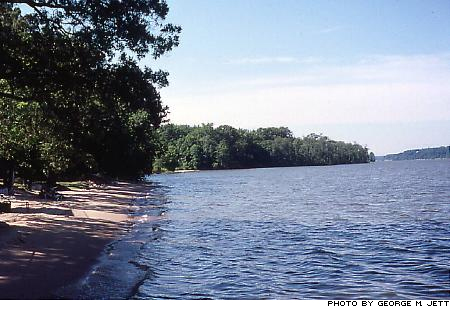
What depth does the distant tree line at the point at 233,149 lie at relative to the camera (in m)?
156

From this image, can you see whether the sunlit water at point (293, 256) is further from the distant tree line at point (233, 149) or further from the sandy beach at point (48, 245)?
the distant tree line at point (233, 149)

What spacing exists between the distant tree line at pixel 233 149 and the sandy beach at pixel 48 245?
113786 mm

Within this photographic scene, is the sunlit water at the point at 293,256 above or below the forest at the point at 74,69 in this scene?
below

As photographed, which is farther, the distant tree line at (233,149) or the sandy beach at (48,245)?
the distant tree line at (233,149)

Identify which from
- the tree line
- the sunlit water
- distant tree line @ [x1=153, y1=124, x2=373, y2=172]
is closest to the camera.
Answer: the sunlit water

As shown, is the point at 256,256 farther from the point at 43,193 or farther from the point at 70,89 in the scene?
the point at 43,193

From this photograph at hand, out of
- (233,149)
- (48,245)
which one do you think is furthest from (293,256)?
(233,149)

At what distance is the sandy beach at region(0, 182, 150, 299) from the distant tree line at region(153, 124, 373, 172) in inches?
4480

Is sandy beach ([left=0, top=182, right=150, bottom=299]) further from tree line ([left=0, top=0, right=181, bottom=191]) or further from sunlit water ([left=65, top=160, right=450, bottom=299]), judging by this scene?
tree line ([left=0, top=0, right=181, bottom=191])

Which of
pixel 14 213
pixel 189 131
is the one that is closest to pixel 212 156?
pixel 189 131

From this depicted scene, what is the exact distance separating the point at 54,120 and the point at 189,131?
15796 cm

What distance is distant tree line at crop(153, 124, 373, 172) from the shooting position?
156 metres

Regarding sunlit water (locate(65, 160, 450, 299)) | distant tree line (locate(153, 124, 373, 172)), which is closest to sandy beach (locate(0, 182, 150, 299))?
sunlit water (locate(65, 160, 450, 299))

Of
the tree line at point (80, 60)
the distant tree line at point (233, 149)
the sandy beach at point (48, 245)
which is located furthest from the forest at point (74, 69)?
the distant tree line at point (233, 149)
